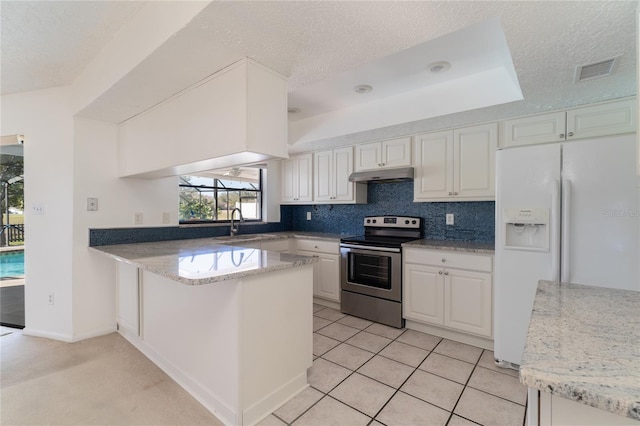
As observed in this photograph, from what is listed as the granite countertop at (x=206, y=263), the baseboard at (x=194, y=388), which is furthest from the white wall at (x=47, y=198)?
the baseboard at (x=194, y=388)

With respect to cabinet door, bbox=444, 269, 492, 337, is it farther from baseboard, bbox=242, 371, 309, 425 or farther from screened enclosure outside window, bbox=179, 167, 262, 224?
screened enclosure outside window, bbox=179, 167, 262, 224

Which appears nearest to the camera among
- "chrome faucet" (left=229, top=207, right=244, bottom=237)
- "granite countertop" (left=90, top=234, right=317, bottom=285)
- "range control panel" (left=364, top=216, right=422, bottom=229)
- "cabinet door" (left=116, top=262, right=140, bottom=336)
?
"granite countertop" (left=90, top=234, right=317, bottom=285)

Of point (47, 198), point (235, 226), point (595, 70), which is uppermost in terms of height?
point (595, 70)

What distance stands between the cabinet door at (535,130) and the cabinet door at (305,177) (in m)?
2.37

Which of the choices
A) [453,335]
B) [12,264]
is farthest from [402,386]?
[12,264]

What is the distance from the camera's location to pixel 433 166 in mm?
3078

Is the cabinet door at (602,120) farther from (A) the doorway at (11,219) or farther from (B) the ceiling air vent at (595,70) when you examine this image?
(A) the doorway at (11,219)

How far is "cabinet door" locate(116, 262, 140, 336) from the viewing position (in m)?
2.50

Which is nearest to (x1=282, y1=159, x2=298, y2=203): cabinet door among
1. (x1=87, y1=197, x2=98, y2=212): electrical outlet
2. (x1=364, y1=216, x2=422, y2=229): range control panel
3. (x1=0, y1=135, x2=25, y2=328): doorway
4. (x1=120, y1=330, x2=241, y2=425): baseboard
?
(x1=364, y1=216, x2=422, y2=229): range control panel

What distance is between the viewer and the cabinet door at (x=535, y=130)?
2.39 m

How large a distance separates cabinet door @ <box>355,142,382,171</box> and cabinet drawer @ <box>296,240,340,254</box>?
3.34ft

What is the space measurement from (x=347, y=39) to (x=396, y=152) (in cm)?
189

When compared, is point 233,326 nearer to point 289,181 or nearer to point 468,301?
point 468,301

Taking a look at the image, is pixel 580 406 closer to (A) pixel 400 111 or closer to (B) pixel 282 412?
(B) pixel 282 412
